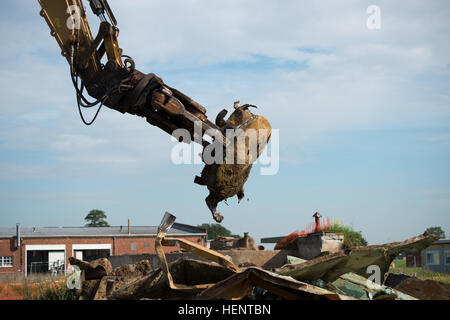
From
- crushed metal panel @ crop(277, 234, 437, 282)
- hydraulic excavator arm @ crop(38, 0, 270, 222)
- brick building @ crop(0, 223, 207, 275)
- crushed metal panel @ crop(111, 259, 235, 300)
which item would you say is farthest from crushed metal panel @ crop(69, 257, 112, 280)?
brick building @ crop(0, 223, 207, 275)

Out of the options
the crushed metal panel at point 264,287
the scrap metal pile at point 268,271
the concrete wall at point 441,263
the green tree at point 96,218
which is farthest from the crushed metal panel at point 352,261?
the green tree at point 96,218

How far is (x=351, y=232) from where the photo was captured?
47.8ft

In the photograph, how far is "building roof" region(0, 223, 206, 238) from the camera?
36628mm

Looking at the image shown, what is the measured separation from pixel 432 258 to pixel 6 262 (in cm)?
2666

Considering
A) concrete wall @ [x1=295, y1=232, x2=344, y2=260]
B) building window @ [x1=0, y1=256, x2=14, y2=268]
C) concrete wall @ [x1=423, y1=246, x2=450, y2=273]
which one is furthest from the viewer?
building window @ [x1=0, y1=256, x2=14, y2=268]

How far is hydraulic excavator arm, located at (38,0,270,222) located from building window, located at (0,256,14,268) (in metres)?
31.6

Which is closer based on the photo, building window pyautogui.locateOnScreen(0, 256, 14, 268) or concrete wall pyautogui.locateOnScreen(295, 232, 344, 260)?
concrete wall pyautogui.locateOnScreen(295, 232, 344, 260)

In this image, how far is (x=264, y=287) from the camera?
140 inches

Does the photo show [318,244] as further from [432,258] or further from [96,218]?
[96,218]

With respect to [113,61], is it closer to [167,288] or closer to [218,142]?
[218,142]

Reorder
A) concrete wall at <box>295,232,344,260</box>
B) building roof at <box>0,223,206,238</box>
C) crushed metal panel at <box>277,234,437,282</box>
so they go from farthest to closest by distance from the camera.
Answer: building roof at <box>0,223,206,238</box> → concrete wall at <box>295,232,344,260</box> → crushed metal panel at <box>277,234,437,282</box>

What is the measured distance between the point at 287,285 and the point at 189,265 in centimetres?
116

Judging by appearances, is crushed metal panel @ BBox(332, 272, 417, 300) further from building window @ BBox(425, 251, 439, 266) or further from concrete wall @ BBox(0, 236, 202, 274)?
concrete wall @ BBox(0, 236, 202, 274)

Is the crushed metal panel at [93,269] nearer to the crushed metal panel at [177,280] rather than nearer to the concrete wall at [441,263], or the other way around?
the crushed metal panel at [177,280]
